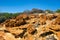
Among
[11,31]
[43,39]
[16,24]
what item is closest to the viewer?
[43,39]

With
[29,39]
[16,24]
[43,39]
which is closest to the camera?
[43,39]

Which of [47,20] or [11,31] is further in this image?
[47,20]

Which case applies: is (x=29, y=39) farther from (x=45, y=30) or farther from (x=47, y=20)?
(x=47, y=20)

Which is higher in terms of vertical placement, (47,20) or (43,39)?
(47,20)

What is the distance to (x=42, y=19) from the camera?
20125mm

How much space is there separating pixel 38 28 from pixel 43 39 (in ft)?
8.79

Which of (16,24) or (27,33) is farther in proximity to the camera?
(16,24)

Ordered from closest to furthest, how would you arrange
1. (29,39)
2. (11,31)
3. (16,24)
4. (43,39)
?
(43,39) → (29,39) → (11,31) → (16,24)

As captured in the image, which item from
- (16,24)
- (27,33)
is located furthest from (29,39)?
(16,24)

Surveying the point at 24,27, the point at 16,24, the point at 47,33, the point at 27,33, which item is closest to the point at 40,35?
the point at 47,33

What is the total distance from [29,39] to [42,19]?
4798mm

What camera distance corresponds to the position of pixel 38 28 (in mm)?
17516

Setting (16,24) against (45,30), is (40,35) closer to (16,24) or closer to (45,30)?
(45,30)

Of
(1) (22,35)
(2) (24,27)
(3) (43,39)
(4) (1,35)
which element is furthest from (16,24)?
(3) (43,39)
